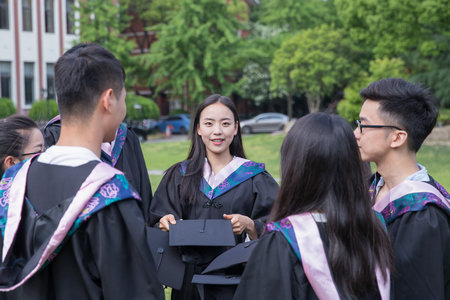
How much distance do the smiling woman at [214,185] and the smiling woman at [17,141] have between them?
82cm

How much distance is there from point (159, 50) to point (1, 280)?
903 inches

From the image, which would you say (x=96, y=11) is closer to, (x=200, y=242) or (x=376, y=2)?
(x=376, y=2)

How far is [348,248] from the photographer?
1834 mm

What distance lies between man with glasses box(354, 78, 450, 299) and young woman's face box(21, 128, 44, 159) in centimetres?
172

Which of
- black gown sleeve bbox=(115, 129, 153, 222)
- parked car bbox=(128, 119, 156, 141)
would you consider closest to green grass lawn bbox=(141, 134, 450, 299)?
parked car bbox=(128, 119, 156, 141)

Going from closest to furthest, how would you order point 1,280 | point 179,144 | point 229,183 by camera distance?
point 1,280 → point 229,183 → point 179,144

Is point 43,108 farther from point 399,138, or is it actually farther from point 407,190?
point 407,190

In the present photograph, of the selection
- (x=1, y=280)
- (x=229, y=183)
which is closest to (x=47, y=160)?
(x=1, y=280)

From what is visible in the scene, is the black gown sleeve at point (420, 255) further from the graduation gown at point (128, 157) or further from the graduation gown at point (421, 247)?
the graduation gown at point (128, 157)

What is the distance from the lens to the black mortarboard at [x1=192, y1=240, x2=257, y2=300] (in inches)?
88.7

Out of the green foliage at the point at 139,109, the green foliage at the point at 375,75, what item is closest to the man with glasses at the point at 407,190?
the green foliage at the point at 375,75

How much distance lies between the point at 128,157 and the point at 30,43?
24082 millimetres

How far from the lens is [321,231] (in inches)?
72.1

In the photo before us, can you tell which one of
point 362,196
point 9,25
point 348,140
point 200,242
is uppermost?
point 9,25
